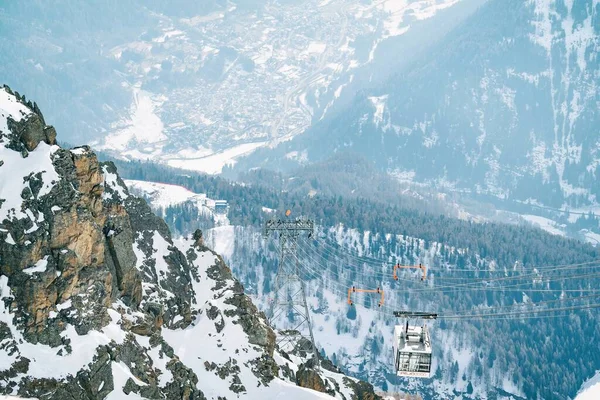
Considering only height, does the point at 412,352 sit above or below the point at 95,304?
below

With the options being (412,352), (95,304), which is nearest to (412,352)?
(412,352)

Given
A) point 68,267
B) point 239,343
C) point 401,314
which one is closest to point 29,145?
point 68,267

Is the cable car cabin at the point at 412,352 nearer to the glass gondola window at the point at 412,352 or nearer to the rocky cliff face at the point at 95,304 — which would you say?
the glass gondola window at the point at 412,352

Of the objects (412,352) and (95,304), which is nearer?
(412,352)

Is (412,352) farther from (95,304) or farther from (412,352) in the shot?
(95,304)

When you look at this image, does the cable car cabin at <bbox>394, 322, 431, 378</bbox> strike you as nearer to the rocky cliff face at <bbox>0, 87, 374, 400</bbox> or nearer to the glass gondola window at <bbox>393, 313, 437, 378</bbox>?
the glass gondola window at <bbox>393, 313, 437, 378</bbox>

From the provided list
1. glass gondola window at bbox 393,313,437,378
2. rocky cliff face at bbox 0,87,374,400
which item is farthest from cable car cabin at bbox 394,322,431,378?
rocky cliff face at bbox 0,87,374,400
